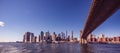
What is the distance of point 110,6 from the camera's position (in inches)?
Result: 901

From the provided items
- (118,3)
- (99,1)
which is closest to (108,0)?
(99,1)

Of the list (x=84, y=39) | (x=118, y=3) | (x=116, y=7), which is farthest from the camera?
(x=84, y=39)

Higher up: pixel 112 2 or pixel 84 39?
pixel 112 2

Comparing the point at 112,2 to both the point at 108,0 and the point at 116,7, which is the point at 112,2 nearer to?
the point at 108,0

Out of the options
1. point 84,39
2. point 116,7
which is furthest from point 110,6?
point 84,39

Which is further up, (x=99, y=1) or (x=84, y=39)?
(x=99, y=1)

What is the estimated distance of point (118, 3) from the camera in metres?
21.6

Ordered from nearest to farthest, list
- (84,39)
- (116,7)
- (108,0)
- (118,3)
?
1. (108,0)
2. (118,3)
3. (116,7)
4. (84,39)

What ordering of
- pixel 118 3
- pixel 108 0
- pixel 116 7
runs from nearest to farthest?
1. pixel 108 0
2. pixel 118 3
3. pixel 116 7

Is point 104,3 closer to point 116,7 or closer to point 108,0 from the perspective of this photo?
point 108,0

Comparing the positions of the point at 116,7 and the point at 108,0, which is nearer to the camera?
the point at 108,0

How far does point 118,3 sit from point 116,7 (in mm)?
1850

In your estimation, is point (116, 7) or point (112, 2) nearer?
point (112, 2)

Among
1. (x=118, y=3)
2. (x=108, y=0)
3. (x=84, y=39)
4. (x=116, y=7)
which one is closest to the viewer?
(x=108, y=0)
